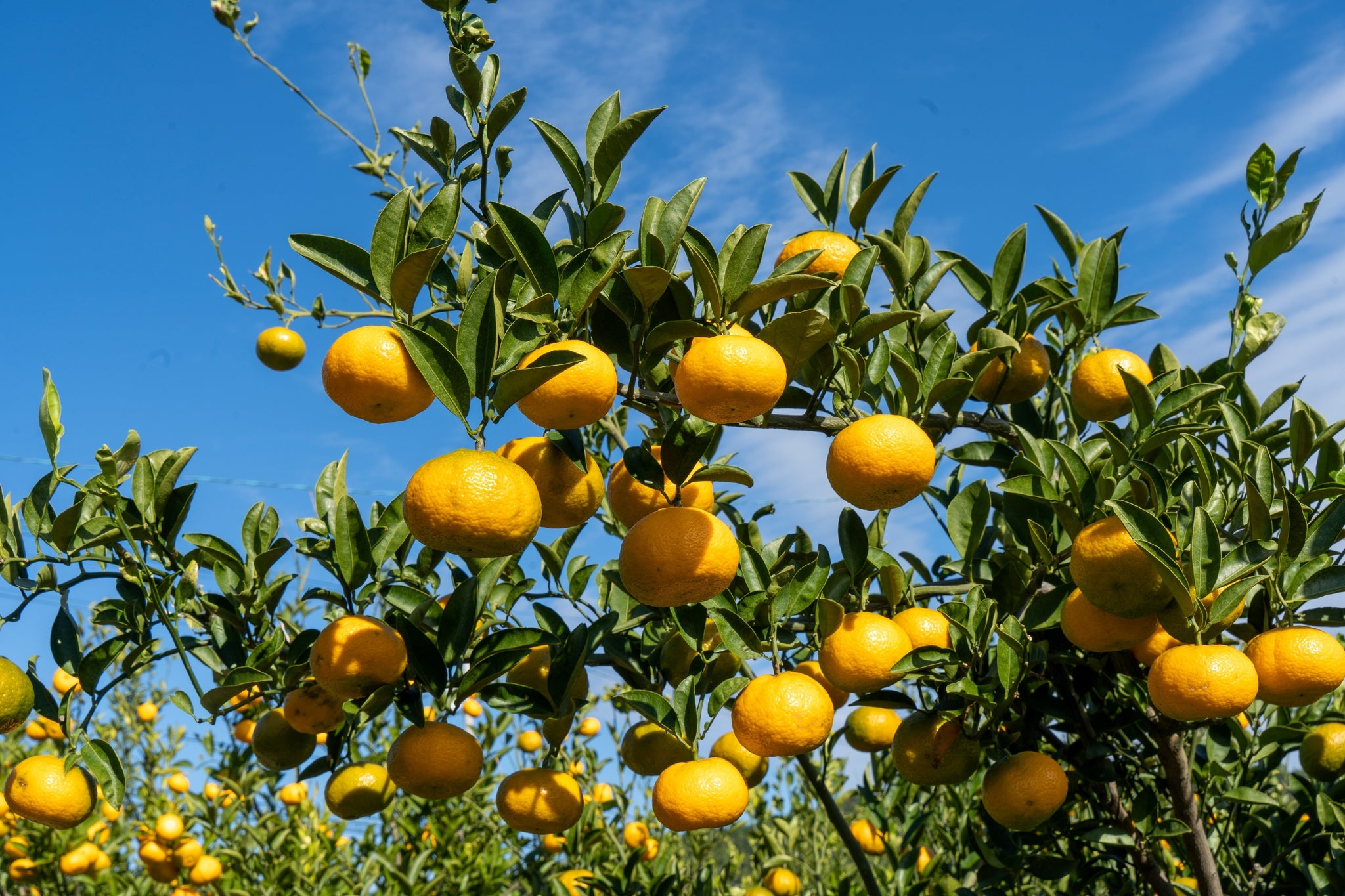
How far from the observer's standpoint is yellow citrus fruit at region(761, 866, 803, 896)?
120 inches

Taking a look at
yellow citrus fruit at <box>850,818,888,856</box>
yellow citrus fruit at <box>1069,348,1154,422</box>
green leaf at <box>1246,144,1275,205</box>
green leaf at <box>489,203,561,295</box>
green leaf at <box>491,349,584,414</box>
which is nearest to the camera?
green leaf at <box>491,349,584,414</box>

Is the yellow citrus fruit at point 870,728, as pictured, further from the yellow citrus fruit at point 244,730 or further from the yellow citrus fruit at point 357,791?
the yellow citrus fruit at point 244,730

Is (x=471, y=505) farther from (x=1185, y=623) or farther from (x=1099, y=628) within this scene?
(x=1185, y=623)

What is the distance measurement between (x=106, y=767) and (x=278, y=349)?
1499mm

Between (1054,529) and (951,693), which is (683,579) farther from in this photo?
(1054,529)

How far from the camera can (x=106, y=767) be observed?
68.1 inches

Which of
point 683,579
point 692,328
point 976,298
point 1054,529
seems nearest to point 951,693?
point 1054,529

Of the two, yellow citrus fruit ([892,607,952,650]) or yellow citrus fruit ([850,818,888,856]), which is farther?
yellow citrus fruit ([850,818,888,856])

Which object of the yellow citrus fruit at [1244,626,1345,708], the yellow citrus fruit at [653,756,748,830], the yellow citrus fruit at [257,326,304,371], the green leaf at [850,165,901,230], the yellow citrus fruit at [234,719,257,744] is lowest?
the yellow citrus fruit at [653,756,748,830]

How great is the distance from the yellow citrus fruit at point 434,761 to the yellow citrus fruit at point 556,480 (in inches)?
17.7

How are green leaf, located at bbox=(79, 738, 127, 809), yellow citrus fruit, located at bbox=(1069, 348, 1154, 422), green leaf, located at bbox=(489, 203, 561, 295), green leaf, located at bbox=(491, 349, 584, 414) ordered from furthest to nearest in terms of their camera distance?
yellow citrus fruit, located at bbox=(1069, 348, 1154, 422), green leaf, located at bbox=(79, 738, 127, 809), green leaf, located at bbox=(489, 203, 561, 295), green leaf, located at bbox=(491, 349, 584, 414)

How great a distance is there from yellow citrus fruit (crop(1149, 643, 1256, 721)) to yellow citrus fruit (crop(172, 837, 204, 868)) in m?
3.70

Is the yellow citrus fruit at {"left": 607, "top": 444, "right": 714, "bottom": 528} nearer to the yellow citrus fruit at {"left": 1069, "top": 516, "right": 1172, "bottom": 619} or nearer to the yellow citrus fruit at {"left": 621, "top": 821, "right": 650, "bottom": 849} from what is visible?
the yellow citrus fruit at {"left": 1069, "top": 516, "right": 1172, "bottom": 619}

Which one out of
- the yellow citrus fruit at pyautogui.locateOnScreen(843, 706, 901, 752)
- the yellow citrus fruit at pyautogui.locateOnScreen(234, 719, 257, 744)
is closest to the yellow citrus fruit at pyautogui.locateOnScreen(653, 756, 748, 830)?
the yellow citrus fruit at pyautogui.locateOnScreen(843, 706, 901, 752)
